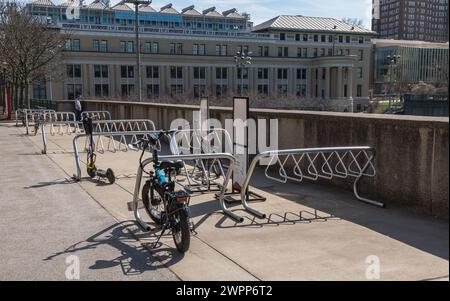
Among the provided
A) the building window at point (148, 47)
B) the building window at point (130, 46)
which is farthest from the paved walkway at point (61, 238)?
the building window at point (148, 47)

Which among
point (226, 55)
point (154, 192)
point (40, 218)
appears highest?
point (226, 55)

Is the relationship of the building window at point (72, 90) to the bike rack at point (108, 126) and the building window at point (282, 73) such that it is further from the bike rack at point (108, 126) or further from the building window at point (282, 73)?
the bike rack at point (108, 126)

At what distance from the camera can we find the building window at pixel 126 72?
81.6 m

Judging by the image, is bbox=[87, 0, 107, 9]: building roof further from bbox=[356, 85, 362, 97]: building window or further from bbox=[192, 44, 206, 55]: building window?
bbox=[356, 85, 362, 97]: building window

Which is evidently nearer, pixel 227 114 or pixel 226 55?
pixel 227 114

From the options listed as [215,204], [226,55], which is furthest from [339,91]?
[215,204]

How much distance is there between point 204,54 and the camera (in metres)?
89.0

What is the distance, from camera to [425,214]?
709cm

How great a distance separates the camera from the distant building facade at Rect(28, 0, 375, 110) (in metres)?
79.2

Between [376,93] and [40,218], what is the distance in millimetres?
122918

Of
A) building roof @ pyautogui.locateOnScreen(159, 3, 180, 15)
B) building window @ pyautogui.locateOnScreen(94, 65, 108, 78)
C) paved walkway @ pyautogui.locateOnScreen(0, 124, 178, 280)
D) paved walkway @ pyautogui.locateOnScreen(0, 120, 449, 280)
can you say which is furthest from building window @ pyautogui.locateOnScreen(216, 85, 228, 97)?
paved walkway @ pyautogui.locateOnScreen(0, 120, 449, 280)

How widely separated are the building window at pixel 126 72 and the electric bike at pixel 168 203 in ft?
253
